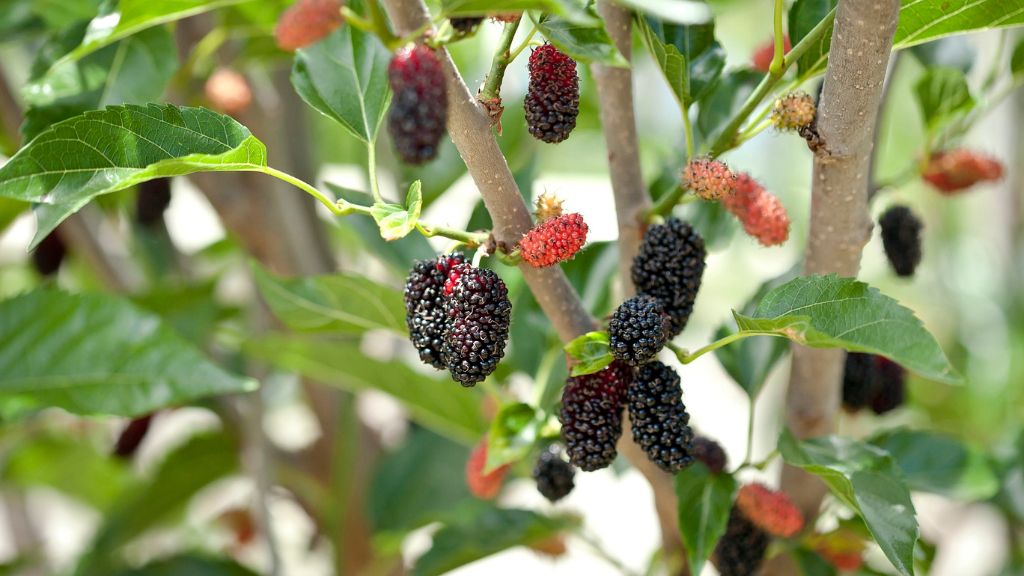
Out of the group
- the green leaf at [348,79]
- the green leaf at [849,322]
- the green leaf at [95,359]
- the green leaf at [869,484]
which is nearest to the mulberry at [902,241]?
the green leaf at [869,484]

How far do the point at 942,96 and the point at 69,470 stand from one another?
1233 mm

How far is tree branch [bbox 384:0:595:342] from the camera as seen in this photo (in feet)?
1.50

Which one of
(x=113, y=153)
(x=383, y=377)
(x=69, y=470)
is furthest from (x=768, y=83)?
(x=69, y=470)

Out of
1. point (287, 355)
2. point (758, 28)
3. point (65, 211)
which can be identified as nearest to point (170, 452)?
point (287, 355)

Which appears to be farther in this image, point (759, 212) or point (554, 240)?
point (759, 212)

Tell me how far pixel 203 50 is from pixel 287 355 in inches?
12.2

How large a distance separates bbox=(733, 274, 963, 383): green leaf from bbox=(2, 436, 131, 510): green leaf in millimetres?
1058

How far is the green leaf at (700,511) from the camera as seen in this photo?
0.60 m

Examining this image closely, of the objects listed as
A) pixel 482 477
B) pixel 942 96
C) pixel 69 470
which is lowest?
pixel 69 470

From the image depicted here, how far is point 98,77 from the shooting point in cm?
71

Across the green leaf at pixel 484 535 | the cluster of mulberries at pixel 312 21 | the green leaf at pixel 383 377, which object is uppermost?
the cluster of mulberries at pixel 312 21

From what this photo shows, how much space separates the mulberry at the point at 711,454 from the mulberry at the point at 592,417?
12cm

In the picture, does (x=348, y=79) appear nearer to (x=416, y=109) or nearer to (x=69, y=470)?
(x=416, y=109)

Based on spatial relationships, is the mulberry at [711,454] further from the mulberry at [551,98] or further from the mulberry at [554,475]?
the mulberry at [551,98]
